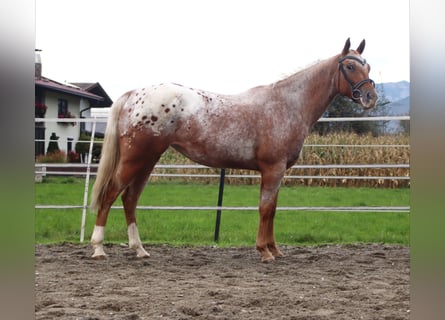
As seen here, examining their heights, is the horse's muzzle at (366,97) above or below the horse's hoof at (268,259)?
above

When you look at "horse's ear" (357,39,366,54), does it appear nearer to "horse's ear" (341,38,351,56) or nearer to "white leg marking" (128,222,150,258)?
"horse's ear" (341,38,351,56)

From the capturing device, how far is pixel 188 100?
3334mm

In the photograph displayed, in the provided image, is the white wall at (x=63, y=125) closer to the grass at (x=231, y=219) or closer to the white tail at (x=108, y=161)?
the grass at (x=231, y=219)

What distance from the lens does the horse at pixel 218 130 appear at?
3316mm

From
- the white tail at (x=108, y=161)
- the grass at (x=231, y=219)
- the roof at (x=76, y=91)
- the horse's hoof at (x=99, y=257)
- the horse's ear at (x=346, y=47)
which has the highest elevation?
the horse's ear at (x=346, y=47)

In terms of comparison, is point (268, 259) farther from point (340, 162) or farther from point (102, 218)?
point (340, 162)

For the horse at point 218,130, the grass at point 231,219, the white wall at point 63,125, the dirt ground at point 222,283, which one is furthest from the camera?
the white wall at point 63,125

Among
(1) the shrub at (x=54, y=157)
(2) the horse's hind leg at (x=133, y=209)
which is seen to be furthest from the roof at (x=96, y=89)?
(2) the horse's hind leg at (x=133, y=209)

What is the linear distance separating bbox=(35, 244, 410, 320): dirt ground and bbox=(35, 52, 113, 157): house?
1391mm

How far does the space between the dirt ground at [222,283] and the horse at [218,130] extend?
0.85ft

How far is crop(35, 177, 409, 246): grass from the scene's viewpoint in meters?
4.44

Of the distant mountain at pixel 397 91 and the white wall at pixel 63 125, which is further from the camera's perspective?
the white wall at pixel 63 125

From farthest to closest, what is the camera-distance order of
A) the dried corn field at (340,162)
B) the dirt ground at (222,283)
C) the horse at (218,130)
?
the dried corn field at (340,162) < the horse at (218,130) < the dirt ground at (222,283)
